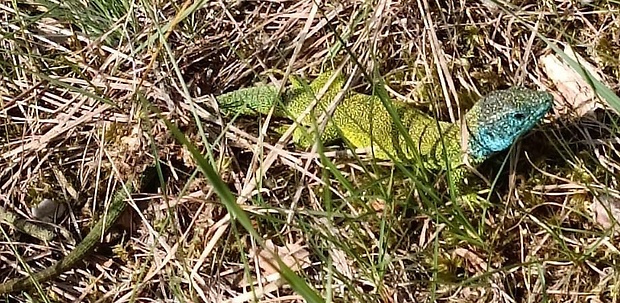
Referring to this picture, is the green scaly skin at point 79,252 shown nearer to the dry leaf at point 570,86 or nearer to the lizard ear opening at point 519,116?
the lizard ear opening at point 519,116

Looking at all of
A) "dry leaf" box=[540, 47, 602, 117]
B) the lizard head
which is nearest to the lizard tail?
the lizard head

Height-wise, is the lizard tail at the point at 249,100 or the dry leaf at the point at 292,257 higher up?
Answer: the lizard tail at the point at 249,100

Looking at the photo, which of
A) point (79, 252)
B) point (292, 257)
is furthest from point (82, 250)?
point (292, 257)

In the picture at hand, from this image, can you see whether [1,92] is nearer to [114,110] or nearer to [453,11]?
[114,110]

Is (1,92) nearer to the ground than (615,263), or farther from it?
farther from it

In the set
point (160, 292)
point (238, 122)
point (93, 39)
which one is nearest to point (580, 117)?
point (238, 122)

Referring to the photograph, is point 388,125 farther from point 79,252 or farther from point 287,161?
point 79,252

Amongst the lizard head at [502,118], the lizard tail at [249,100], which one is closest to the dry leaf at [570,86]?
the lizard head at [502,118]
